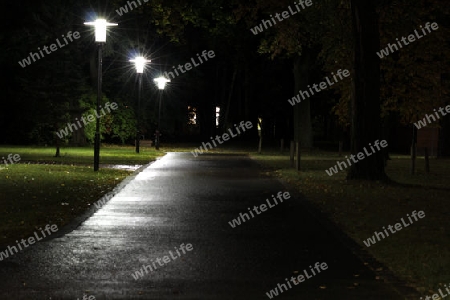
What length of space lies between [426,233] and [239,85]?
69605mm

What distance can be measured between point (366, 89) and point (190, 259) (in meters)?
13.8

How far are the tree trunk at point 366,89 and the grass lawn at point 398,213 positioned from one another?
2.56ft

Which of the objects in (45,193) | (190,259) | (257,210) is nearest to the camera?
(190,259)

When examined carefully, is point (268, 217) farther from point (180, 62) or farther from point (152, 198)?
point (180, 62)

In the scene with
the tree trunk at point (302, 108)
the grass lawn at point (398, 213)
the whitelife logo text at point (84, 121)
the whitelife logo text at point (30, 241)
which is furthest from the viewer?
the tree trunk at point (302, 108)

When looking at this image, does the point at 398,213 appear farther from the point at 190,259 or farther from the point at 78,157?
the point at 78,157

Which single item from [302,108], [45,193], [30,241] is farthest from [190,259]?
[302,108]

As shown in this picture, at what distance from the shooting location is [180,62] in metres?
60.5

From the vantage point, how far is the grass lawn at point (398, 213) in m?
9.22

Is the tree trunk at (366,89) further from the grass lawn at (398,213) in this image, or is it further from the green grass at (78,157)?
the green grass at (78,157)

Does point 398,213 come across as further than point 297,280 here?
Yes

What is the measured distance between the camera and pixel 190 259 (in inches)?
383

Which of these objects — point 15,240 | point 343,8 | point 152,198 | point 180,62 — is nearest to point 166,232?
point 15,240

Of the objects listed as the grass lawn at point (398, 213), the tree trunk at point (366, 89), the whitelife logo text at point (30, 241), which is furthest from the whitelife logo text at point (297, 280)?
the tree trunk at point (366, 89)
